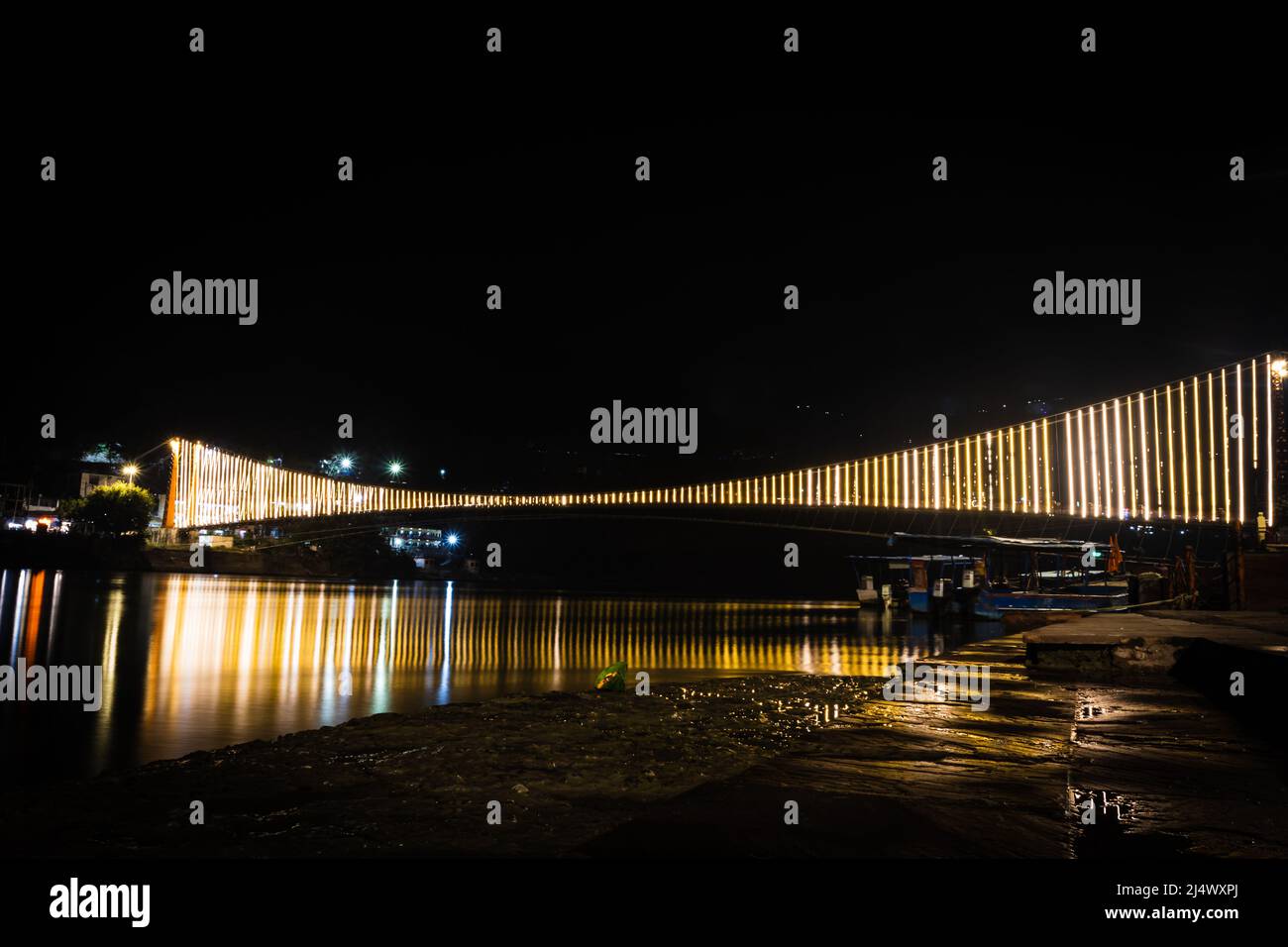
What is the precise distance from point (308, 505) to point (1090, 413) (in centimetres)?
7600

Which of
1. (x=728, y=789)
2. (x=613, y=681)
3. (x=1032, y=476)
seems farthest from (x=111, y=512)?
(x=728, y=789)

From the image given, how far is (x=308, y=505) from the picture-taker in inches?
3930

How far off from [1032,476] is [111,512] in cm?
7447

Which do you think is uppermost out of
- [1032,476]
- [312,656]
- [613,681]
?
[1032,476]

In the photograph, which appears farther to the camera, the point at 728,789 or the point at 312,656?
the point at 312,656

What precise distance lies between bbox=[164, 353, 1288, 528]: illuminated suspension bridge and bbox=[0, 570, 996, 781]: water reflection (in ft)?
37.5

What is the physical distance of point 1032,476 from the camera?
188 feet

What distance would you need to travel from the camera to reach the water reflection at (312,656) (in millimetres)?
10844

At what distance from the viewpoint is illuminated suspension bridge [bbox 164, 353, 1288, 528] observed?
122ft

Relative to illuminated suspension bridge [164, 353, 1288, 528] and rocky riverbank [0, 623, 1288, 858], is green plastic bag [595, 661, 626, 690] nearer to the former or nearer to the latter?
rocky riverbank [0, 623, 1288, 858]

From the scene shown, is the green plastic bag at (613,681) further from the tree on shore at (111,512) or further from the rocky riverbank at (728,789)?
the tree on shore at (111,512)

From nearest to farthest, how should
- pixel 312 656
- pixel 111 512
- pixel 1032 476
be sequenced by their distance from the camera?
pixel 312 656, pixel 1032 476, pixel 111 512

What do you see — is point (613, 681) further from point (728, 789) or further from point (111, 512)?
point (111, 512)

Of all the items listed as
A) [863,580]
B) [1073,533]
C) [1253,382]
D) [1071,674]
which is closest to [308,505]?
[863,580]
